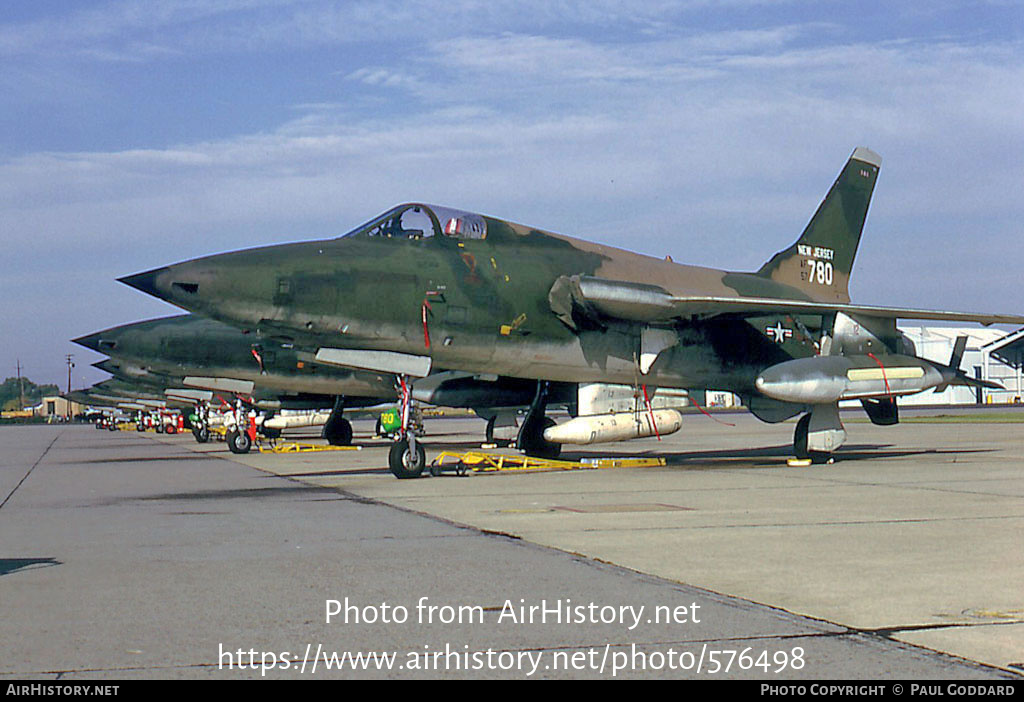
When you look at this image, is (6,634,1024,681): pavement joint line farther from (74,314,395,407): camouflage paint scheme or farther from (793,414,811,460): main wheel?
(74,314,395,407): camouflage paint scheme

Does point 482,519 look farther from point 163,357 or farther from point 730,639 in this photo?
point 163,357

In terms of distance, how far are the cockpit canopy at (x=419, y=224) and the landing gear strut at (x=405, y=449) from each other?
6.27 ft

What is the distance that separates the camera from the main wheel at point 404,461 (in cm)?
1399

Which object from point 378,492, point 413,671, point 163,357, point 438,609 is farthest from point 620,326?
point 163,357

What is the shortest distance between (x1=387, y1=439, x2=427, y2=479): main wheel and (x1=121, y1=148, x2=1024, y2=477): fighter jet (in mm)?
20

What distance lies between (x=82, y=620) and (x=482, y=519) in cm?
450

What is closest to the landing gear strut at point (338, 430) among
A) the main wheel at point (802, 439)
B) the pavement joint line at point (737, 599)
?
the main wheel at point (802, 439)

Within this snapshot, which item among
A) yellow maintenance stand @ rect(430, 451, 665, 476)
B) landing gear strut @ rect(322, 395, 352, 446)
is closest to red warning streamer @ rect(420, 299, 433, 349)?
yellow maintenance stand @ rect(430, 451, 665, 476)

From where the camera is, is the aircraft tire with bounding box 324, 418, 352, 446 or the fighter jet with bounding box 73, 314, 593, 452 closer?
the fighter jet with bounding box 73, 314, 593, 452

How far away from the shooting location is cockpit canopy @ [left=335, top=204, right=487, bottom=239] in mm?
13688

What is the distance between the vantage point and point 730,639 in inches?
178

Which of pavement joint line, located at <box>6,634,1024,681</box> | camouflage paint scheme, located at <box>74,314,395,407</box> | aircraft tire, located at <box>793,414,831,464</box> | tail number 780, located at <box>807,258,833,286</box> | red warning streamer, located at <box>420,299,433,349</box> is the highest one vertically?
tail number 780, located at <box>807,258,833,286</box>

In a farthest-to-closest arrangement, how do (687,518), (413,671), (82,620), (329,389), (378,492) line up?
(329,389)
(378,492)
(687,518)
(82,620)
(413,671)

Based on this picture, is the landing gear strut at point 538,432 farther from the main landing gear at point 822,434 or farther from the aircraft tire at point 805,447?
the main landing gear at point 822,434
